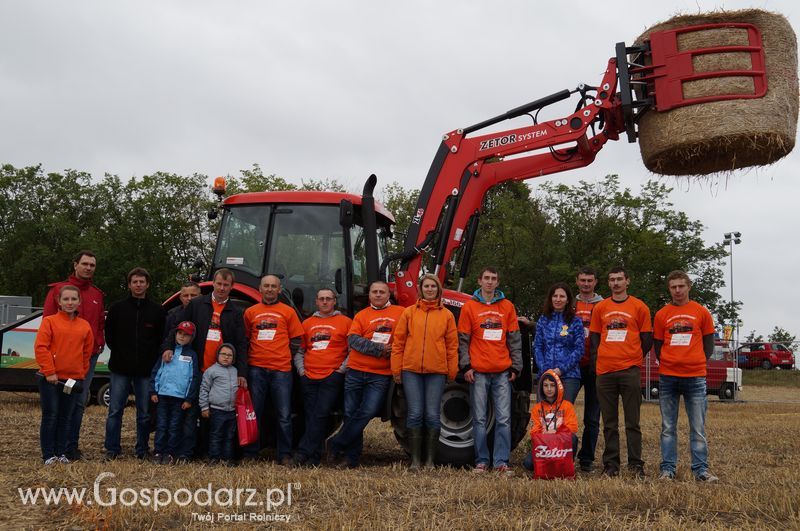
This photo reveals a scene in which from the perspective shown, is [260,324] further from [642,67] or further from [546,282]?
[546,282]

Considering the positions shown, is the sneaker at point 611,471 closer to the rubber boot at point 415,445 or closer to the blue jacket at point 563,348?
the blue jacket at point 563,348

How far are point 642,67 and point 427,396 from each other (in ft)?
11.6

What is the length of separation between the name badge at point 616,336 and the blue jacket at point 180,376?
3.57 meters

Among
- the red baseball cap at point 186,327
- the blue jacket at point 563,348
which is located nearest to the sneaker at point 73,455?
the red baseball cap at point 186,327

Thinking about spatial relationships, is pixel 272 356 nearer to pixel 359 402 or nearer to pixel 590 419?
pixel 359 402

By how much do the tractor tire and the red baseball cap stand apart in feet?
6.16

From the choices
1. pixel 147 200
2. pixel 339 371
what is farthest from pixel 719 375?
pixel 147 200

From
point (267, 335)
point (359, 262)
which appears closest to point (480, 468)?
point (267, 335)

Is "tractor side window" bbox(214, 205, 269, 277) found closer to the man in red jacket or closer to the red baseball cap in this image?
the red baseball cap

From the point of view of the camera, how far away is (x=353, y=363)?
6.97 m

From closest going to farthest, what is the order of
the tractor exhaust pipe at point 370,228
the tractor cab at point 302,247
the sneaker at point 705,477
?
A: the sneaker at point 705,477 → the tractor exhaust pipe at point 370,228 → the tractor cab at point 302,247

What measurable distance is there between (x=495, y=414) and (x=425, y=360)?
808mm

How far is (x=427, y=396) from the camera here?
6781mm

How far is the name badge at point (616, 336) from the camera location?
6.61 metres
